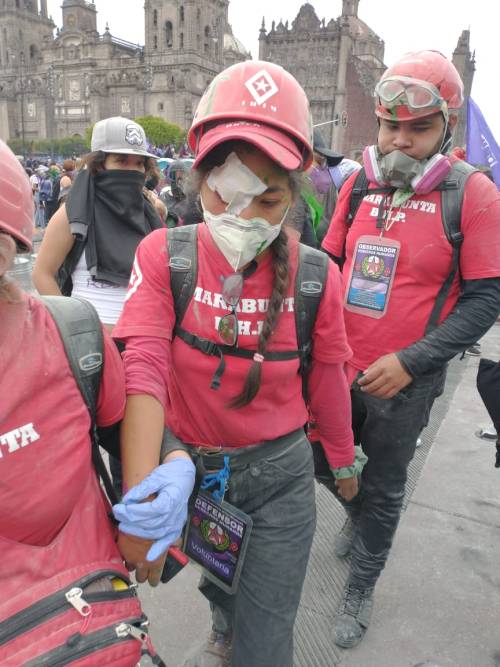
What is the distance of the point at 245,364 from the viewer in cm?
155

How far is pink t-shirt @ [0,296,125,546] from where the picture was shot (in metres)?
1.08

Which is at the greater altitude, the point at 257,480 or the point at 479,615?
the point at 257,480

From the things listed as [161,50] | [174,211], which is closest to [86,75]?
[161,50]

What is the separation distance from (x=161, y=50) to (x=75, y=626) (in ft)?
262

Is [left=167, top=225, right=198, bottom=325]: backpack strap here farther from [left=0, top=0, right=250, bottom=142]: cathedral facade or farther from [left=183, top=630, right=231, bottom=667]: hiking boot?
[left=0, top=0, right=250, bottom=142]: cathedral facade

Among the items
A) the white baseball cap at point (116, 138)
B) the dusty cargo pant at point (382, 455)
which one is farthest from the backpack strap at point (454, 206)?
the white baseball cap at point (116, 138)

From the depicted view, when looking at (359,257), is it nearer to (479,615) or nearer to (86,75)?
(479,615)

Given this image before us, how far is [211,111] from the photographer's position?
4.74 feet

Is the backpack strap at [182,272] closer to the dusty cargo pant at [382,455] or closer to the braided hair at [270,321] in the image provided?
the braided hair at [270,321]

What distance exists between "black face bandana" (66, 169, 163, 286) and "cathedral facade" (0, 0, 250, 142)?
6584cm

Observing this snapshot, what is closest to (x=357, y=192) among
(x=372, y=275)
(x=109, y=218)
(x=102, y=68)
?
(x=372, y=275)

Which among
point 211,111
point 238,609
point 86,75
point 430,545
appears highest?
point 86,75

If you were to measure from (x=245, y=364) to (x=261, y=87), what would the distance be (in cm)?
73

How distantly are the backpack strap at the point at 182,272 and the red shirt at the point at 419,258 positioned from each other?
1.03m
